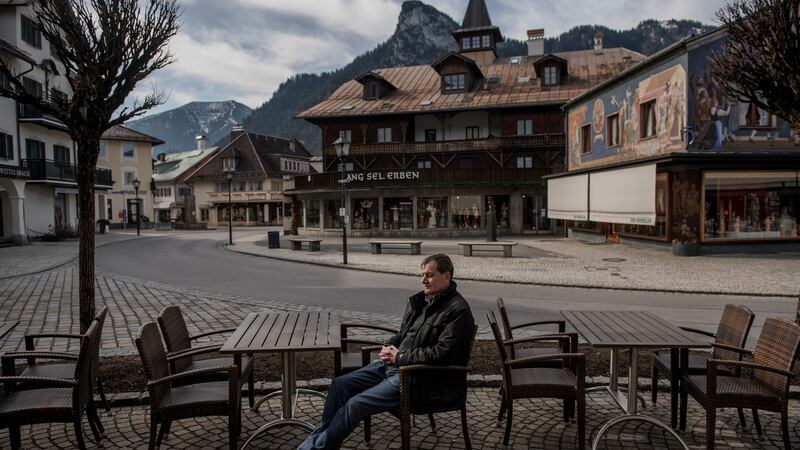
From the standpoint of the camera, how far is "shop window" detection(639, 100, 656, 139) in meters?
21.4

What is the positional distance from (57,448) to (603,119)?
1005 inches

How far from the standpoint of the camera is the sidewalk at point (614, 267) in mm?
13162

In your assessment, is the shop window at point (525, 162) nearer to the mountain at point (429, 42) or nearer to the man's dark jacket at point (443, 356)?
the man's dark jacket at point (443, 356)

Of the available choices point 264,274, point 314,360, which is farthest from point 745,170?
point 314,360

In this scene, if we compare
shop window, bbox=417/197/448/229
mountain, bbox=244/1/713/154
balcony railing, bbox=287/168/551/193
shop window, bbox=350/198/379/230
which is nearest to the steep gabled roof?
shop window, bbox=350/198/379/230

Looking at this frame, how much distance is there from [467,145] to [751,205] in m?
20.8

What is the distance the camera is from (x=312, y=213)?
37625 mm

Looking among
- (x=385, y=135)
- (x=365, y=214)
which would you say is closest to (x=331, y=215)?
(x=365, y=214)

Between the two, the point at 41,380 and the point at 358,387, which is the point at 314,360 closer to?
the point at 358,387

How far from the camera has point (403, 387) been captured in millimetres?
4203

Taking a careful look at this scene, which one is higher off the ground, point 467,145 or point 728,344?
point 467,145

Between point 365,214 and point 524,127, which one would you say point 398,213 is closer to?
point 365,214

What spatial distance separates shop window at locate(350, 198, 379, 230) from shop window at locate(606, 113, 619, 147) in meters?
15.7

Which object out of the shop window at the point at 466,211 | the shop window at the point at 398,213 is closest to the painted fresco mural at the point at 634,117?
the shop window at the point at 466,211
